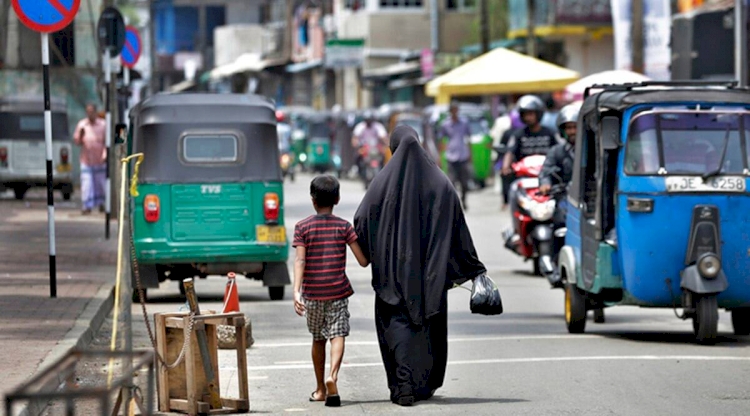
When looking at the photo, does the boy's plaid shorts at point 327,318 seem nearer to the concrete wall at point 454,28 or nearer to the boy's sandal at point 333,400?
the boy's sandal at point 333,400

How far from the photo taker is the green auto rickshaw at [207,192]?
52.5 feet

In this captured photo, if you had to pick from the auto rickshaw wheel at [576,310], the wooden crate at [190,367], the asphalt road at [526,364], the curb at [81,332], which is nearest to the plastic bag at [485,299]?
the asphalt road at [526,364]

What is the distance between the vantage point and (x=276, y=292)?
16.8 meters

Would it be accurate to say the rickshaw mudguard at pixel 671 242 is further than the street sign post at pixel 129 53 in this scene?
No

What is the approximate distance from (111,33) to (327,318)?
1312 centimetres

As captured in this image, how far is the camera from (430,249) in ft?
32.6

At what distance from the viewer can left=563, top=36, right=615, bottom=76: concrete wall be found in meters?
46.3

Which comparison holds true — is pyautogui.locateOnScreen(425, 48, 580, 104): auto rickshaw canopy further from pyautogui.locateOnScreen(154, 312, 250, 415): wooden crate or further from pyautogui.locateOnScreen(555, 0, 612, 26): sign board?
pyautogui.locateOnScreen(154, 312, 250, 415): wooden crate

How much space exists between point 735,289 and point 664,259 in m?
0.59

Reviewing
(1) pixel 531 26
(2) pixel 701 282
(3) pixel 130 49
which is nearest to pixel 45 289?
(2) pixel 701 282

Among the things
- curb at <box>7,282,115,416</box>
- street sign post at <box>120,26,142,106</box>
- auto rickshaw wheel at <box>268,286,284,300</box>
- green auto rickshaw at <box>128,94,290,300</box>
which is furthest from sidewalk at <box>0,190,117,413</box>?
street sign post at <box>120,26,142,106</box>

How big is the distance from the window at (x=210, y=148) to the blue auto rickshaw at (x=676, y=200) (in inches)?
180

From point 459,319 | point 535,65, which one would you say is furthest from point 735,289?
point 535,65

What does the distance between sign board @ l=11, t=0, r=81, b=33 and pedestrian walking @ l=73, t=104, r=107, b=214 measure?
13058 millimetres
